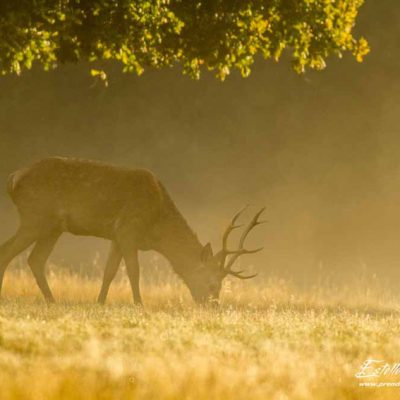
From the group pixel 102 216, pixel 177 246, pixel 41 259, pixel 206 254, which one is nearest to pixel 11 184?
pixel 41 259

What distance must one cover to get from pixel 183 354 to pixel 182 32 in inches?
286

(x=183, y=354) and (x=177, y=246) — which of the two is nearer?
(x=183, y=354)

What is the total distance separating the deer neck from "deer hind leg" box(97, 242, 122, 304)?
2.57 feet

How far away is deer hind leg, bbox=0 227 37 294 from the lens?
58.0 ft

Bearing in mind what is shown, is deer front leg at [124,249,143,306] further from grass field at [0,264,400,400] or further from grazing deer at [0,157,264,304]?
grass field at [0,264,400,400]

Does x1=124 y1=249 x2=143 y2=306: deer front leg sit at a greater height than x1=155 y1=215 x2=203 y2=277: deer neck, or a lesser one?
lesser

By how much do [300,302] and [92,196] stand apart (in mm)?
5025

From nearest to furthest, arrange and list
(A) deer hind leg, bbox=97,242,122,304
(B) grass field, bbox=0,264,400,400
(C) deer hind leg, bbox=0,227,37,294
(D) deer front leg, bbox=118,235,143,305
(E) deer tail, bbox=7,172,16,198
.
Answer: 1. (B) grass field, bbox=0,264,400,400
2. (D) deer front leg, bbox=118,235,143,305
3. (C) deer hind leg, bbox=0,227,37,294
4. (A) deer hind leg, bbox=97,242,122,304
5. (E) deer tail, bbox=7,172,16,198

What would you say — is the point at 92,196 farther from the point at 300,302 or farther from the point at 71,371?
the point at 71,371

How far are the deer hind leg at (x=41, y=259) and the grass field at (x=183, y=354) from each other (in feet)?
5.11

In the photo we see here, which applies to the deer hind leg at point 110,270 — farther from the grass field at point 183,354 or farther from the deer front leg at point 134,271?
the grass field at point 183,354

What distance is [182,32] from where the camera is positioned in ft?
51.5

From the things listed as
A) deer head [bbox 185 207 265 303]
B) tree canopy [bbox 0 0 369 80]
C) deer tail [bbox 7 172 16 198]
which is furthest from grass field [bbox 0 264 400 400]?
tree canopy [bbox 0 0 369 80]

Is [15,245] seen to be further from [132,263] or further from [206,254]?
[206,254]
